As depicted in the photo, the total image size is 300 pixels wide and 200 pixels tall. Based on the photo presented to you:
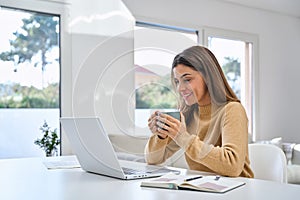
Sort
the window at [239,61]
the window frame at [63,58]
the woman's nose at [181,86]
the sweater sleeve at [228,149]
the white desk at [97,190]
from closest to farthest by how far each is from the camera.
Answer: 1. the white desk at [97,190]
2. the sweater sleeve at [228,149]
3. the woman's nose at [181,86]
4. the window frame at [63,58]
5. the window at [239,61]

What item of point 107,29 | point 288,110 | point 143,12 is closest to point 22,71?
point 107,29

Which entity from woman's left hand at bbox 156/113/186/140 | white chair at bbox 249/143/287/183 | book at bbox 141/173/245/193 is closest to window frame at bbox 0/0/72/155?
white chair at bbox 249/143/287/183

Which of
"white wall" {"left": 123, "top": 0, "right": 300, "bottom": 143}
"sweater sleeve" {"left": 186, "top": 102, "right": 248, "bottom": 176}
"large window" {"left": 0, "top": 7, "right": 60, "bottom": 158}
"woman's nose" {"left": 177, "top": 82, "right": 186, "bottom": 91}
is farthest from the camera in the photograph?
"white wall" {"left": 123, "top": 0, "right": 300, "bottom": 143}

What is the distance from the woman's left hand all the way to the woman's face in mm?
152

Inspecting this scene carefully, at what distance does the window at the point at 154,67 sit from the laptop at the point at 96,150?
8.4 inches

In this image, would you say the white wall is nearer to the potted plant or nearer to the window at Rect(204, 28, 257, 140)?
the window at Rect(204, 28, 257, 140)

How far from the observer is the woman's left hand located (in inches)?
48.0

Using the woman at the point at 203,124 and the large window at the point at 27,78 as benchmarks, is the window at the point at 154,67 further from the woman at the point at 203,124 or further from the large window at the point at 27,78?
the large window at the point at 27,78

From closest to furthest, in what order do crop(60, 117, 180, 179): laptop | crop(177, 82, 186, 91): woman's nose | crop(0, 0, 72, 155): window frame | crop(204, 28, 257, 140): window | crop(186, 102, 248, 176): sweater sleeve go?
crop(60, 117, 180, 179): laptop → crop(186, 102, 248, 176): sweater sleeve → crop(177, 82, 186, 91): woman's nose → crop(0, 0, 72, 155): window frame → crop(204, 28, 257, 140): window

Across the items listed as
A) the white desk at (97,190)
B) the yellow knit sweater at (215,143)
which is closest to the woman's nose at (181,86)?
the yellow knit sweater at (215,143)

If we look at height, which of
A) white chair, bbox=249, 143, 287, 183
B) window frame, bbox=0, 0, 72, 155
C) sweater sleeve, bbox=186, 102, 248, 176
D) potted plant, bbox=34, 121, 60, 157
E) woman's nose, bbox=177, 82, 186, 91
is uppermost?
window frame, bbox=0, 0, 72, 155

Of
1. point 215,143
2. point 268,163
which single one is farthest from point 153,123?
point 268,163

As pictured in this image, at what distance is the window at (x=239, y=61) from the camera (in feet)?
14.8

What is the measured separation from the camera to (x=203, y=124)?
4.91ft
